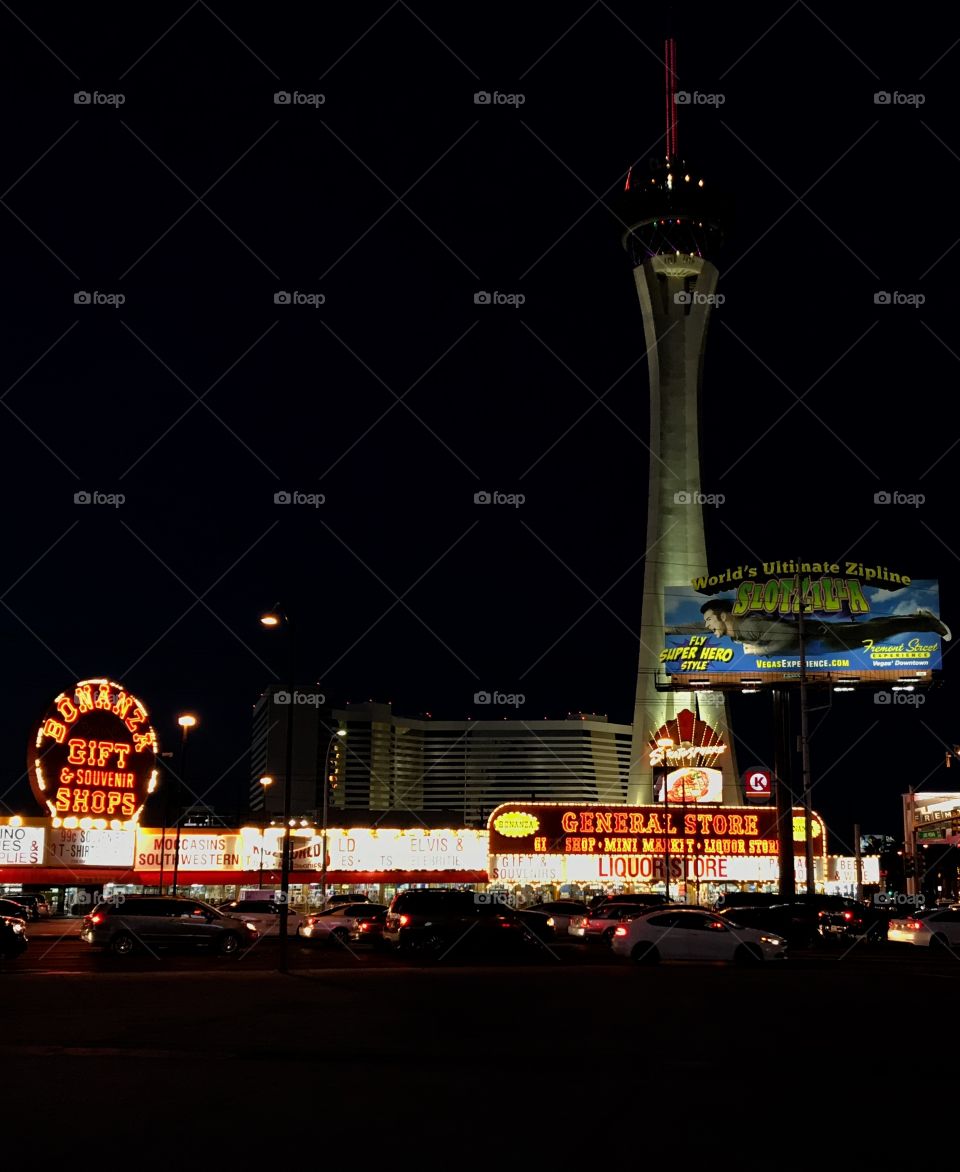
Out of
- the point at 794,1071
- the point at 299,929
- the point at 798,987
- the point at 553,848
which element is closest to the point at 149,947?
the point at 299,929

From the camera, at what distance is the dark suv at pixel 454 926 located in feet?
111

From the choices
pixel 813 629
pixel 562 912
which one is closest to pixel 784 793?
pixel 813 629

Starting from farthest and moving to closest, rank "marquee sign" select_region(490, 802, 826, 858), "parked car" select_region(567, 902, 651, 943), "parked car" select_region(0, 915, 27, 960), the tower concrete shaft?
the tower concrete shaft
"marquee sign" select_region(490, 802, 826, 858)
"parked car" select_region(567, 902, 651, 943)
"parked car" select_region(0, 915, 27, 960)

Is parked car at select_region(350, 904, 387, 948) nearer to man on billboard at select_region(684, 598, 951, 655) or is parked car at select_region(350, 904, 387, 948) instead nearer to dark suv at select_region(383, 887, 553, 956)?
dark suv at select_region(383, 887, 553, 956)

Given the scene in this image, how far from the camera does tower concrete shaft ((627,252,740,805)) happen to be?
111 metres

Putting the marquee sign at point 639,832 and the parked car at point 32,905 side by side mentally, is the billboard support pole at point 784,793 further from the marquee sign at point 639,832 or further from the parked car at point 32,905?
the parked car at point 32,905

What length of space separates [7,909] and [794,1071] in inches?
1421

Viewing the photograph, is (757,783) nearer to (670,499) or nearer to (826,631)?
(826,631)

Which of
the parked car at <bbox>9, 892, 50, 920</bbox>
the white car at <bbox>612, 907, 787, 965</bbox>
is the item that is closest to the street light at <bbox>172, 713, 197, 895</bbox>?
the parked car at <bbox>9, 892, 50, 920</bbox>

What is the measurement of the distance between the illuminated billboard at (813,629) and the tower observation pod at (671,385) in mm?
30569

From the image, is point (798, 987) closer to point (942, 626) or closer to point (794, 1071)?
point (794, 1071)

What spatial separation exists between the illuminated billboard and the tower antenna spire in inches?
2579

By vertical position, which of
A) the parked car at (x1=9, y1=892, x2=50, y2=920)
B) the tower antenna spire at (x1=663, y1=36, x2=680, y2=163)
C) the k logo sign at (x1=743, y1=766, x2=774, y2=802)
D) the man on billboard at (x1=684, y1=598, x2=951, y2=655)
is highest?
the tower antenna spire at (x1=663, y1=36, x2=680, y2=163)

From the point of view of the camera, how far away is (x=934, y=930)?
39875 millimetres
